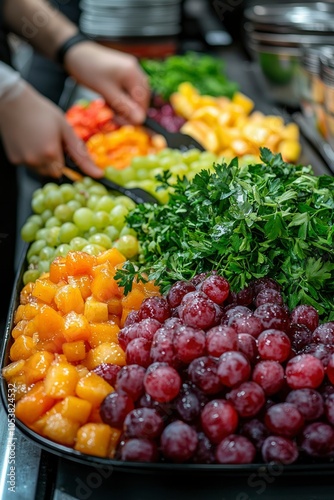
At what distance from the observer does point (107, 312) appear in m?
1.22

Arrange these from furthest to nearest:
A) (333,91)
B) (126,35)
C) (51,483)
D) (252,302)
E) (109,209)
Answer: (126,35)
(333,91)
(109,209)
(252,302)
(51,483)

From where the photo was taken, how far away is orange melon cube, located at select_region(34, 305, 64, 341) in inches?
45.1

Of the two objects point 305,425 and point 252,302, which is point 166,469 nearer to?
point 305,425

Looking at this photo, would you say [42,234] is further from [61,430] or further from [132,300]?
[61,430]

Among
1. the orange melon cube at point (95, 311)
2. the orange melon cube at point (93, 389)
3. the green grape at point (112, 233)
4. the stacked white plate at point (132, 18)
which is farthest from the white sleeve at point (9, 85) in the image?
the stacked white plate at point (132, 18)

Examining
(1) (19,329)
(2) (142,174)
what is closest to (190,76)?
(2) (142,174)

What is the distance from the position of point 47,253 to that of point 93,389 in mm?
617

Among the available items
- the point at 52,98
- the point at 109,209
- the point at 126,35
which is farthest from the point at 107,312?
the point at 126,35

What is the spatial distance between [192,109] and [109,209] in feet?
4.08

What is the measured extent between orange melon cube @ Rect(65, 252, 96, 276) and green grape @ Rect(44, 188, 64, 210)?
51 cm

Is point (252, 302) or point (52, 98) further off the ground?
point (252, 302)

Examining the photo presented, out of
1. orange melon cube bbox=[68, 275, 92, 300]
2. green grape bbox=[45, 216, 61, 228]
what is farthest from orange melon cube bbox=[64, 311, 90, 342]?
green grape bbox=[45, 216, 61, 228]

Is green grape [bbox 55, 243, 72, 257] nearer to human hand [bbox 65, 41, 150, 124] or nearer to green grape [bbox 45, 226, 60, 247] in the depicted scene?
green grape [bbox 45, 226, 60, 247]

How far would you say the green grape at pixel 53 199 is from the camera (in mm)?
1781
